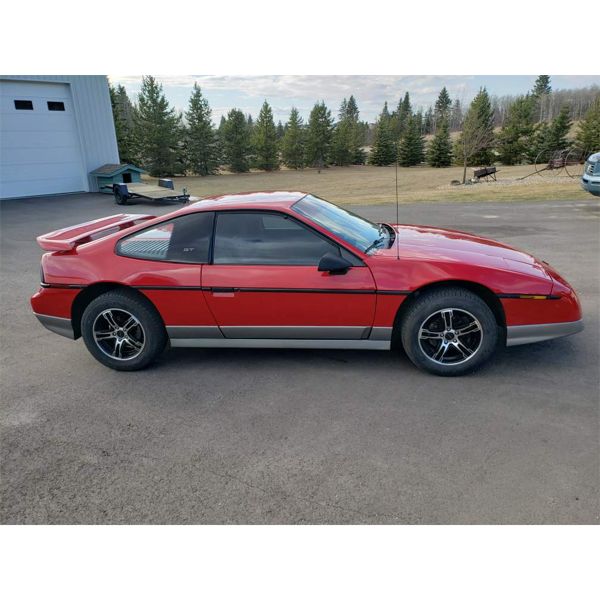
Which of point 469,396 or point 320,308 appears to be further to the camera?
point 320,308

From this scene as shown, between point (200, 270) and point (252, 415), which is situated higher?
point (200, 270)

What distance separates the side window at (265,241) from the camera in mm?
3666

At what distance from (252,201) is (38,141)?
15901 millimetres

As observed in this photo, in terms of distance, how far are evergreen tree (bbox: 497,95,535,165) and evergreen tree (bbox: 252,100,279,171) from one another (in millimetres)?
20688

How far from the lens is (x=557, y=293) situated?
3498 millimetres

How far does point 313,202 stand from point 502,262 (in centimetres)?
177

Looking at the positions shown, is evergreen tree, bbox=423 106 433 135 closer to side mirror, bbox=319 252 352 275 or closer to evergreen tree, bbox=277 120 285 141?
side mirror, bbox=319 252 352 275

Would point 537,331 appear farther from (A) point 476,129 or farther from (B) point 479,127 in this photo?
(B) point 479,127

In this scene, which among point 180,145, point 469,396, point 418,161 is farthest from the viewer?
point 418,161

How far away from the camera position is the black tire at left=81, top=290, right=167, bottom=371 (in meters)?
3.86

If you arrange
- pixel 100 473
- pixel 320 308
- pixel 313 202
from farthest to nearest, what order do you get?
pixel 313 202, pixel 320 308, pixel 100 473

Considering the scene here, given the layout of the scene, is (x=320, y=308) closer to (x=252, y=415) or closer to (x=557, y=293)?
(x=252, y=415)

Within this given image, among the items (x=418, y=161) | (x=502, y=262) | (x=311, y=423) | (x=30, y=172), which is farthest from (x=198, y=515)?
(x=418, y=161)

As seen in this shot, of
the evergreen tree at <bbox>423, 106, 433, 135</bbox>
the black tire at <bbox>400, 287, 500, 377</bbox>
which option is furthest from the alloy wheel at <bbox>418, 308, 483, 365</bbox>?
the evergreen tree at <bbox>423, 106, 433, 135</bbox>
